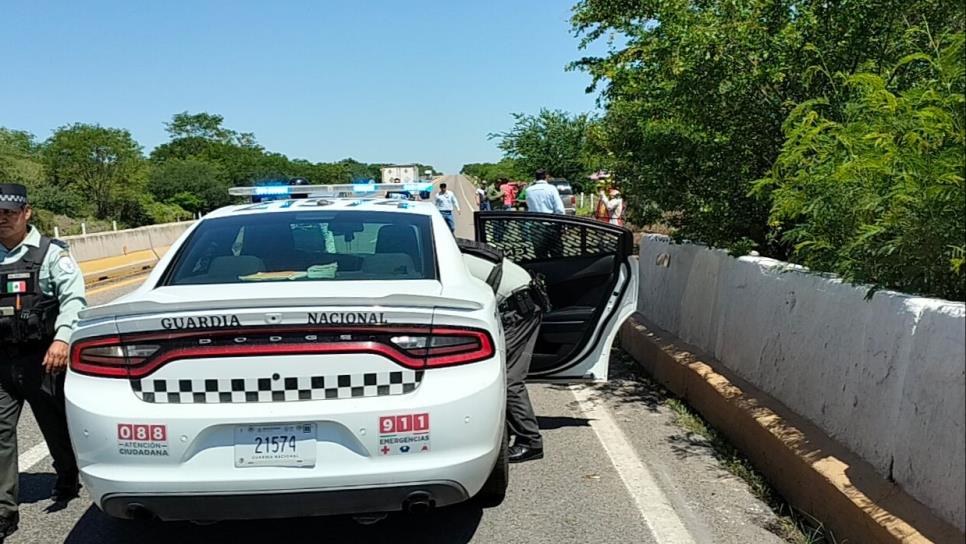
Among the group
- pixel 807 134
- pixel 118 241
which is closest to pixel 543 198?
pixel 807 134

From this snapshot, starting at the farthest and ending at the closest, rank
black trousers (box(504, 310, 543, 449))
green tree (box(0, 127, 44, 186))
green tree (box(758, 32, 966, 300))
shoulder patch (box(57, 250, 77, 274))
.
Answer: green tree (box(0, 127, 44, 186)) → black trousers (box(504, 310, 543, 449)) → shoulder patch (box(57, 250, 77, 274)) → green tree (box(758, 32, 966, 300))

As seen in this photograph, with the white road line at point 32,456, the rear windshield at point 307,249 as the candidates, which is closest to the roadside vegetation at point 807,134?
the rear windshield at point 307,249

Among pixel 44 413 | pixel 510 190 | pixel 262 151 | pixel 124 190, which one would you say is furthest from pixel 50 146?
pixel 262 151

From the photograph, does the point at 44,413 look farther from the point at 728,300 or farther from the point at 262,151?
the point at 262,151

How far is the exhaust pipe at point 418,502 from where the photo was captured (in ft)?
10.7

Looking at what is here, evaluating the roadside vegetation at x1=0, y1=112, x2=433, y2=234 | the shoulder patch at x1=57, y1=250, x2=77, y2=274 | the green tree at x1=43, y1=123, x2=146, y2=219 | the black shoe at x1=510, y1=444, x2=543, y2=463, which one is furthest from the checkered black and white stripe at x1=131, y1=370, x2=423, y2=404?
the green tree at x1=43, y1=123, x2=146, y2=219

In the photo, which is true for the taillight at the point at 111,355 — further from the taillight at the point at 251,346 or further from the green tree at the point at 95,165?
the green tree at the point at 95,165

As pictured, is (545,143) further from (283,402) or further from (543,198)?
(283,402)

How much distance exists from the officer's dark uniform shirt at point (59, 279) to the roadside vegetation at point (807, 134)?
401 centimetres

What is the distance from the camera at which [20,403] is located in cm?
416

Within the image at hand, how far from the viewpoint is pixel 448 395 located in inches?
129

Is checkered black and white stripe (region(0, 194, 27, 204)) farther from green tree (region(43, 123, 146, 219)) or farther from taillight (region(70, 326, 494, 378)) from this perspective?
green tree (region(43, 123, 146, 219))

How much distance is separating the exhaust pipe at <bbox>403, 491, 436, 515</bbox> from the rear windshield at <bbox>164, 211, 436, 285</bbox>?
1136 millimetres

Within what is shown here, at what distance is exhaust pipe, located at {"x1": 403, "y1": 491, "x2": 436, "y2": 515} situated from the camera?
10.7ft
